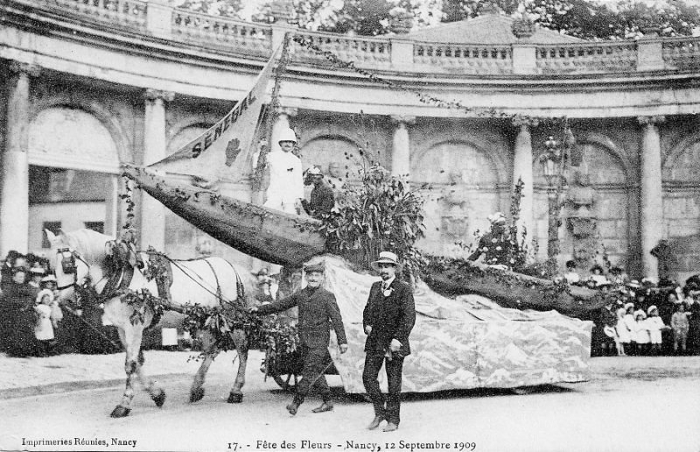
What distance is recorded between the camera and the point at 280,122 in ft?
63.9

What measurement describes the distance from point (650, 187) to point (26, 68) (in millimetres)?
15693

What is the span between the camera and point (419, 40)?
21.1 m

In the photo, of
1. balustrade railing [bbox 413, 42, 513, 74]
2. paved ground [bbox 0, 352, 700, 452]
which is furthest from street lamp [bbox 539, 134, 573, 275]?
paved ground [bbox 0, 352, 700, 452]

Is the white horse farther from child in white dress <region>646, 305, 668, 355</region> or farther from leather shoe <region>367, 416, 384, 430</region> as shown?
child in white dress <region>646, 305, 668, 355</region>

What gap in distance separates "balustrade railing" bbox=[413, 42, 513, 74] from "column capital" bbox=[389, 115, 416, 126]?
4.99 feet

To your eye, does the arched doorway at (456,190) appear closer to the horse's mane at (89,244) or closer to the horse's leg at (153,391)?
the horse's leg at (153,391)

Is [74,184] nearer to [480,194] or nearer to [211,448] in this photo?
[480,194]

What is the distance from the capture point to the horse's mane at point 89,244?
8367 millimetres

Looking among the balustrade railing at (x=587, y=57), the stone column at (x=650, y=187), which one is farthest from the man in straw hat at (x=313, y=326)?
the balustrade railing at (x=587, y=57)

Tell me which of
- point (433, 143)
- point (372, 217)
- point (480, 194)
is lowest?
point (372, 217)

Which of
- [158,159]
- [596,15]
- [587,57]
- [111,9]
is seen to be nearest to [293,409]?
[158,159]

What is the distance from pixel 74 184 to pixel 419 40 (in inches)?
476

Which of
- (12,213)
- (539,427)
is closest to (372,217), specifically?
(539,427)

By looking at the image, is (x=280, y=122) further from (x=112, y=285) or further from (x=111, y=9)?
(x=112, y=285)
